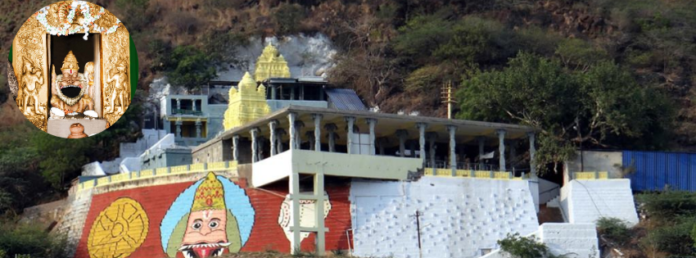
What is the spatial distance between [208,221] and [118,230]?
423 cm

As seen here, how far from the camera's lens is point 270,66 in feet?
238

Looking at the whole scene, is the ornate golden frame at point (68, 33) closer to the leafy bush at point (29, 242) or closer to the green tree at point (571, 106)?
the leafy bush at point (29, 242)

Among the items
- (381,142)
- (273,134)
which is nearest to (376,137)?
(381,142)

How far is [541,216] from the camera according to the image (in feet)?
189

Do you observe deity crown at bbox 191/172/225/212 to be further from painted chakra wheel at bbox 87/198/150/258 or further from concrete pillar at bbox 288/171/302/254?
concrete pillar at bbox 288/171/302/254

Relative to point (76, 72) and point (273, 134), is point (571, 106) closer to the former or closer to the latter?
point (273, 134)

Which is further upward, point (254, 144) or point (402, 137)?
point (402, 137)

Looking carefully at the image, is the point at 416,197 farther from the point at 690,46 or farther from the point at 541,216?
the point at 690,46

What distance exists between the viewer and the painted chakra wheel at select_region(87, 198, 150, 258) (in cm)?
5722

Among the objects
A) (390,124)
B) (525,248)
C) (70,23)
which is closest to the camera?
(525,248)

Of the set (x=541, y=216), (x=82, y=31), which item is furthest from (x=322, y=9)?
(x=541, y=216)

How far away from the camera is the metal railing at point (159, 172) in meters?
56.2

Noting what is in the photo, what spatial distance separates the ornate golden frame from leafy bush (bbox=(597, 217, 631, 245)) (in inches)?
874

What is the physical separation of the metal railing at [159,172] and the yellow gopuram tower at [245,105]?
18.1 ft
